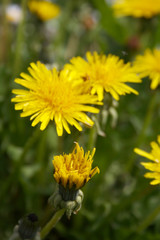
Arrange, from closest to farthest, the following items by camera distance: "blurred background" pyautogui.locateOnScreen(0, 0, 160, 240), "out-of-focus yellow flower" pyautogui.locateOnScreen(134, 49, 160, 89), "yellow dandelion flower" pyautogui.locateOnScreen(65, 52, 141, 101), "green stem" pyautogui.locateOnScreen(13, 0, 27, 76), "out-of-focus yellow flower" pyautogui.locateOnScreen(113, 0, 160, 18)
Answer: "yellow dandelion flower" pyautogui.locateOnScreen(65, 52, 141, 101), "out-of-focus yellow flower" pyautogui.locateOnScreen(134, 49, 160, 89), "blurred background" pyautogui.locateOnScreen(0, 0, 160, 240), "green stem" pyautogui.locateOnScreen(13, 0, 27, 76), "out-of-focus yellow flower" pyautogui.locateOnScreen(113, 0, 160, 18)

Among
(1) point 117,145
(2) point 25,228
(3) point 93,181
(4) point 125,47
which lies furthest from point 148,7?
(2) point 25,228

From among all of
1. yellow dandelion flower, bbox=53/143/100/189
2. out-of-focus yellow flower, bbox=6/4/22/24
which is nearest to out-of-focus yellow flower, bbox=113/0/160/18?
out-of-focus yellow flower, bbox=6/4/22/24

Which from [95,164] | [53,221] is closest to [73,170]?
[53,221]

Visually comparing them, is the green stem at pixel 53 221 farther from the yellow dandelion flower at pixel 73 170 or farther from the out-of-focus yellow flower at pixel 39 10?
the out-of-focus yellow flower at pixel 39 10

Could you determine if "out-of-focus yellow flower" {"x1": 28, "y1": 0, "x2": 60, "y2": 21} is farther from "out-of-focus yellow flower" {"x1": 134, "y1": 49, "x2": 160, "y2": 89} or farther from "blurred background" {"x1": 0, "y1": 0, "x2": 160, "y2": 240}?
"out-of-focus yellow flower" {"x1": 134, "y1": 49, "x2": 160, "y2": 89}

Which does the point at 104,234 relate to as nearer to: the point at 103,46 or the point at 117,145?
the point at 117,145

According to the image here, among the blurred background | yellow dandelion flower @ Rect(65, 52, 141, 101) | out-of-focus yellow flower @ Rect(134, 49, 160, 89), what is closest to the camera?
yellow dandelion flower @ Rect(65, 52, 141, 101)

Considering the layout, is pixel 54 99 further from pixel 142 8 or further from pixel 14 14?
pixel 14 14
